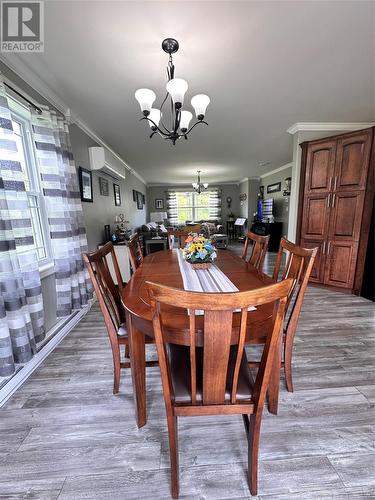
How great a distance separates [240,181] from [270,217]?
106 inches

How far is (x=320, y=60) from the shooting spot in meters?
1.75

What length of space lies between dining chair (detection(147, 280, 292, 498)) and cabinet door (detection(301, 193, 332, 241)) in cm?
286

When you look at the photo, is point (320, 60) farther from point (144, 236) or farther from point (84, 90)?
point (144, 236)

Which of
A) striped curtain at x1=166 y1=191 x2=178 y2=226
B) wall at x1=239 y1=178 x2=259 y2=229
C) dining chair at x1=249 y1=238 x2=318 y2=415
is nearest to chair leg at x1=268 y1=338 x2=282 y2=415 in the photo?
dining chair at x1=249 y1=238 x2=318 y2=415

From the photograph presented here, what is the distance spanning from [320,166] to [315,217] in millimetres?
736

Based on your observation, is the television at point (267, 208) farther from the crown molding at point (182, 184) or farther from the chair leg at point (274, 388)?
the chair leg at point (274, 388)

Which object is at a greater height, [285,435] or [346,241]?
[346,241]

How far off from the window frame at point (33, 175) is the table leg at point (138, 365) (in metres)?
1.39

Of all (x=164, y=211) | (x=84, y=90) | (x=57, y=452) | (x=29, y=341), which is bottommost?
(x=57, y=452)

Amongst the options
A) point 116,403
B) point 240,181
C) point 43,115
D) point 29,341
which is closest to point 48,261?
point 29,341

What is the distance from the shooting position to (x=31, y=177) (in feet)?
6.64

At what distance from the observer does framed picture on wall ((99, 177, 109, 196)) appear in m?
3.61

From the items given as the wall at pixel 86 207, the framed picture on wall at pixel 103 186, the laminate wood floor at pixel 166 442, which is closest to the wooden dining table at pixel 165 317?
the laminate wood floor at pixel 166 442

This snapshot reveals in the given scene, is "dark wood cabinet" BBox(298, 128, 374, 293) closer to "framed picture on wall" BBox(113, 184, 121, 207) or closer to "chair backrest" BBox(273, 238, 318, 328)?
"chair backrest" BBox(273, 238, 318, 328)
